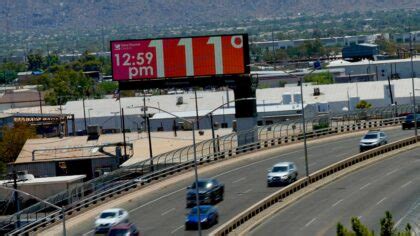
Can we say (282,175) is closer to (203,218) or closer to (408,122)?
(203,218)

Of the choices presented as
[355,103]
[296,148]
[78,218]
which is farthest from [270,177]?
[355,103]

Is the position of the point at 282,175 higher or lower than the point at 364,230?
higher

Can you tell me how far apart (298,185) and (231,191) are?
3.86m

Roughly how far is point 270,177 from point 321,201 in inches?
246

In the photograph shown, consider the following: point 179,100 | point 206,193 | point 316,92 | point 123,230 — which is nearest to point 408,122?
point 206,193

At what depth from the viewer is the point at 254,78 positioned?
10212 centimetres

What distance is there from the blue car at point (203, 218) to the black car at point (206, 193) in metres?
5.30

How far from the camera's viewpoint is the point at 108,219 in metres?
64.5

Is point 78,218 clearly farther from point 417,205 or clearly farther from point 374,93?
point 374,93

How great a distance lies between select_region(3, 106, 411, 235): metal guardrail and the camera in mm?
73125

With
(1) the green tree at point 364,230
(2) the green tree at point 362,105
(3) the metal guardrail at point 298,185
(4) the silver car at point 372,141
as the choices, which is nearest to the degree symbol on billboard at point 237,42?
(4) the silver car at point 372,141

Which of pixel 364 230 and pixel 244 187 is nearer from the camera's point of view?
pixel 364 230

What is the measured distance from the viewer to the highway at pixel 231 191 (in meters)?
66.2

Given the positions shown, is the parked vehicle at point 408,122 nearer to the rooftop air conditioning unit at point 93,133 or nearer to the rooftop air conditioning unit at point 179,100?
the rooftop air conditioning unit at point 93,133
